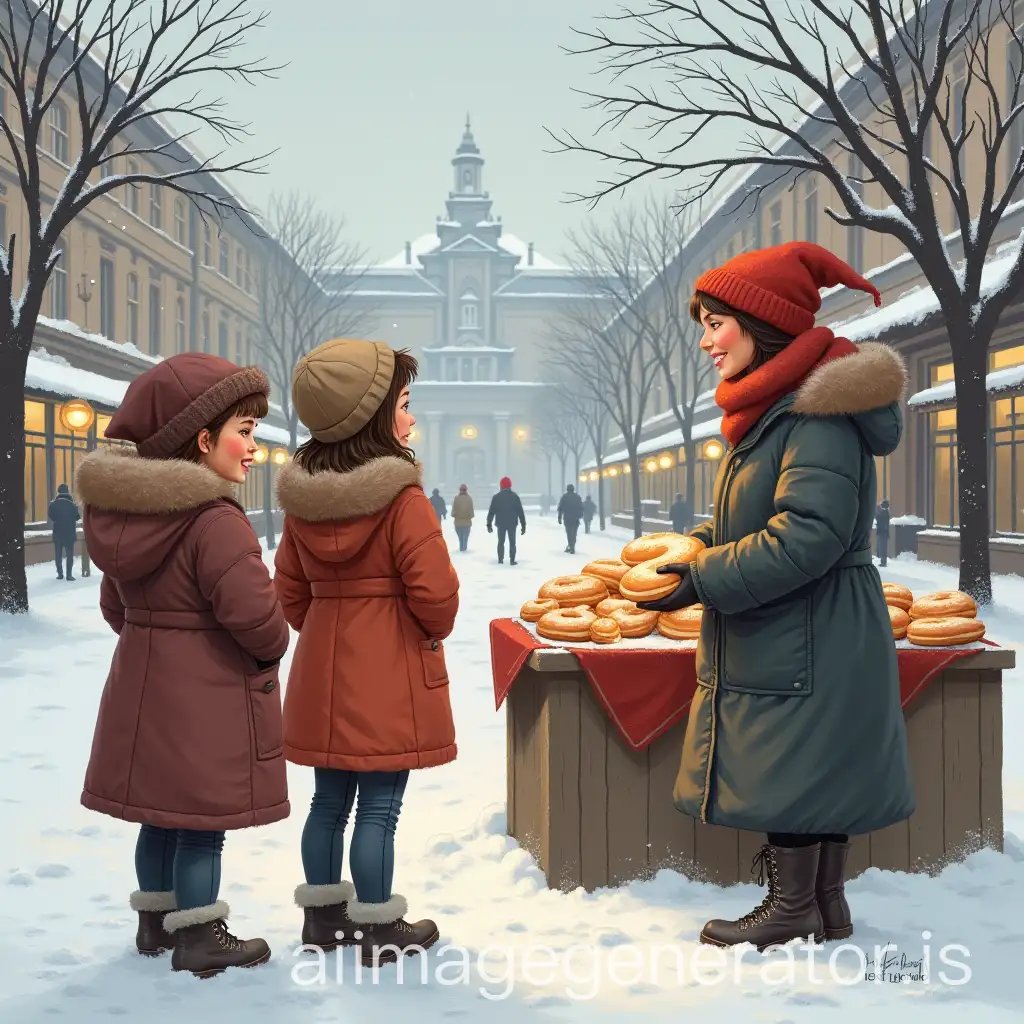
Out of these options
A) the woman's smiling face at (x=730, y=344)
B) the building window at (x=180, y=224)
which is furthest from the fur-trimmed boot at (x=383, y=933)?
the building window at (x=180, y=224)

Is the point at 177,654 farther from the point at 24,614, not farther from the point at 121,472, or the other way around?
the point at 24,614

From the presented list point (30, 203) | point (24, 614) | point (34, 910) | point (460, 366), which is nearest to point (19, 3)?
point (30, 203)

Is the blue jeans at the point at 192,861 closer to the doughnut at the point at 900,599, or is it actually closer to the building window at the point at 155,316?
the doughnut at the point at 900,599

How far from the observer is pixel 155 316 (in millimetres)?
38750

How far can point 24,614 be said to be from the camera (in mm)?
13695

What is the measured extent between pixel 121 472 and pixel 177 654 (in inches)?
20.7

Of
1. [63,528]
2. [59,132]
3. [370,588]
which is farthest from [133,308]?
[370,588]

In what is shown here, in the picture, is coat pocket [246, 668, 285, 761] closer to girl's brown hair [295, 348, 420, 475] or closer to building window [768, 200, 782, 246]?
girl's brown hair [295, 348, 420, 475]

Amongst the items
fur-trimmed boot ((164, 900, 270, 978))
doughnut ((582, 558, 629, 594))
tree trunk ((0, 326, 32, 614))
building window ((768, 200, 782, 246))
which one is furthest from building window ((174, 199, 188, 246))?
fur-trimmed boot ((164, 900, 270, 978))

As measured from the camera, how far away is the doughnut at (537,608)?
4.94 meters

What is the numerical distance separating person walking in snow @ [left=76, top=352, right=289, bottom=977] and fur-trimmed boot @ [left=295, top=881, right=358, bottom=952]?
0.29 meters

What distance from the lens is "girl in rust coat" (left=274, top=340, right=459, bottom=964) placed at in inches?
142

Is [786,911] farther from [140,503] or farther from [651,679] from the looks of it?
[140,503]

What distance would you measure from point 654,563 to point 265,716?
1.68 meters
